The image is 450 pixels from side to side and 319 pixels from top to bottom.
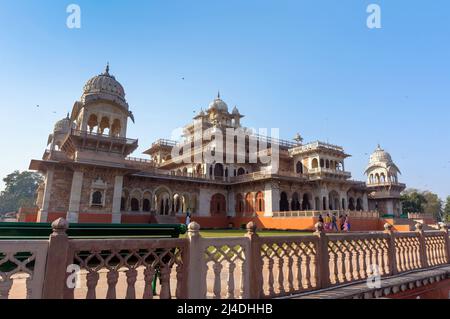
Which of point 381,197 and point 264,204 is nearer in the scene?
point 264,204

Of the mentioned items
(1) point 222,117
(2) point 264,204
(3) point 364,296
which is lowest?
(3) point 364,296

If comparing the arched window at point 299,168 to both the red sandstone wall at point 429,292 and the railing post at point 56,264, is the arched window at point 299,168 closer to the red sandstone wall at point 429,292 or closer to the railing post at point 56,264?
the red sandstone wall at point 429,292

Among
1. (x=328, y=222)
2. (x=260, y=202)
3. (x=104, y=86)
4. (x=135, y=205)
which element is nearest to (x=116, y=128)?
(x=104, y=86)

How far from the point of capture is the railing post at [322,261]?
4641 millimetres

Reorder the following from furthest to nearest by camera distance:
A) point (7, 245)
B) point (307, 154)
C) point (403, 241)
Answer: point (307, 154), point (403, 241), point (7, 245)

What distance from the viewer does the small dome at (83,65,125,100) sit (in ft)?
68.4

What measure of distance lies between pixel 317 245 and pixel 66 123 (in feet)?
94.3

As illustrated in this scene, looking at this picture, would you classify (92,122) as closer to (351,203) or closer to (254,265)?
(254,265)

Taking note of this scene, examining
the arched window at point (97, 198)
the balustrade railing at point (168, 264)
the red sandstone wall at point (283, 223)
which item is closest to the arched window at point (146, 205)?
the red sandstone wall at point (283, 223)

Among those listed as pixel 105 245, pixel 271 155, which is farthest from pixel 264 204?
pixel 105 245

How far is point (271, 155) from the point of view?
1220 inches

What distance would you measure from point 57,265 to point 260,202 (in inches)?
959

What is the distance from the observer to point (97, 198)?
19.8 m
